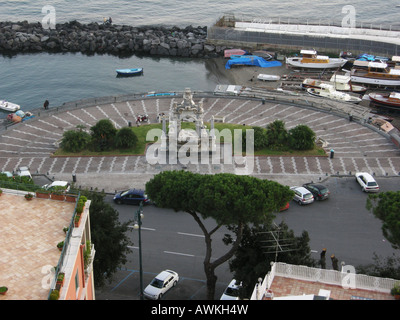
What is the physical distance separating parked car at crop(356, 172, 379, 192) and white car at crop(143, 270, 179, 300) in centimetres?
2010

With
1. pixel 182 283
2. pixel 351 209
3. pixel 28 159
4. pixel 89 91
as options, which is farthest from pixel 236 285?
pixel 89 91

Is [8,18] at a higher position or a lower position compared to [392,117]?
higher

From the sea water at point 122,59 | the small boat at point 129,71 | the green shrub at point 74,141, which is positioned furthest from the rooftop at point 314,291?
the small boat at point 129,71

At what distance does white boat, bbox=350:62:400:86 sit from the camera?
8612cm

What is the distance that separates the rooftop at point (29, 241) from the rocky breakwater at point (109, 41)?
7879 centimetres

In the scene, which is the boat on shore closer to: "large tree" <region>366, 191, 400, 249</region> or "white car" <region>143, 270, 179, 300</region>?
"large tree" <region>366, 191, 400, 249</region>

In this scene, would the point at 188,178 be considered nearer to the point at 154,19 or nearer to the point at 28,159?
the point at 28,159

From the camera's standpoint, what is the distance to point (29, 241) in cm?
2719

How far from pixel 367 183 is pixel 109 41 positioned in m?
71.3

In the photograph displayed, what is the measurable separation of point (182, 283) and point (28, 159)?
2575 cm

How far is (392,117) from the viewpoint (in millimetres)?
77188

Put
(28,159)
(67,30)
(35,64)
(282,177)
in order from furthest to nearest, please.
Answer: (67,30) → (35,64) → (28,159) → (282,177)

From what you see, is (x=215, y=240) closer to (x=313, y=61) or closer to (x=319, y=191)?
(x=319, y=191)

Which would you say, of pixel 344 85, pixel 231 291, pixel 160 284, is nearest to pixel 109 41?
pixel 344 85
